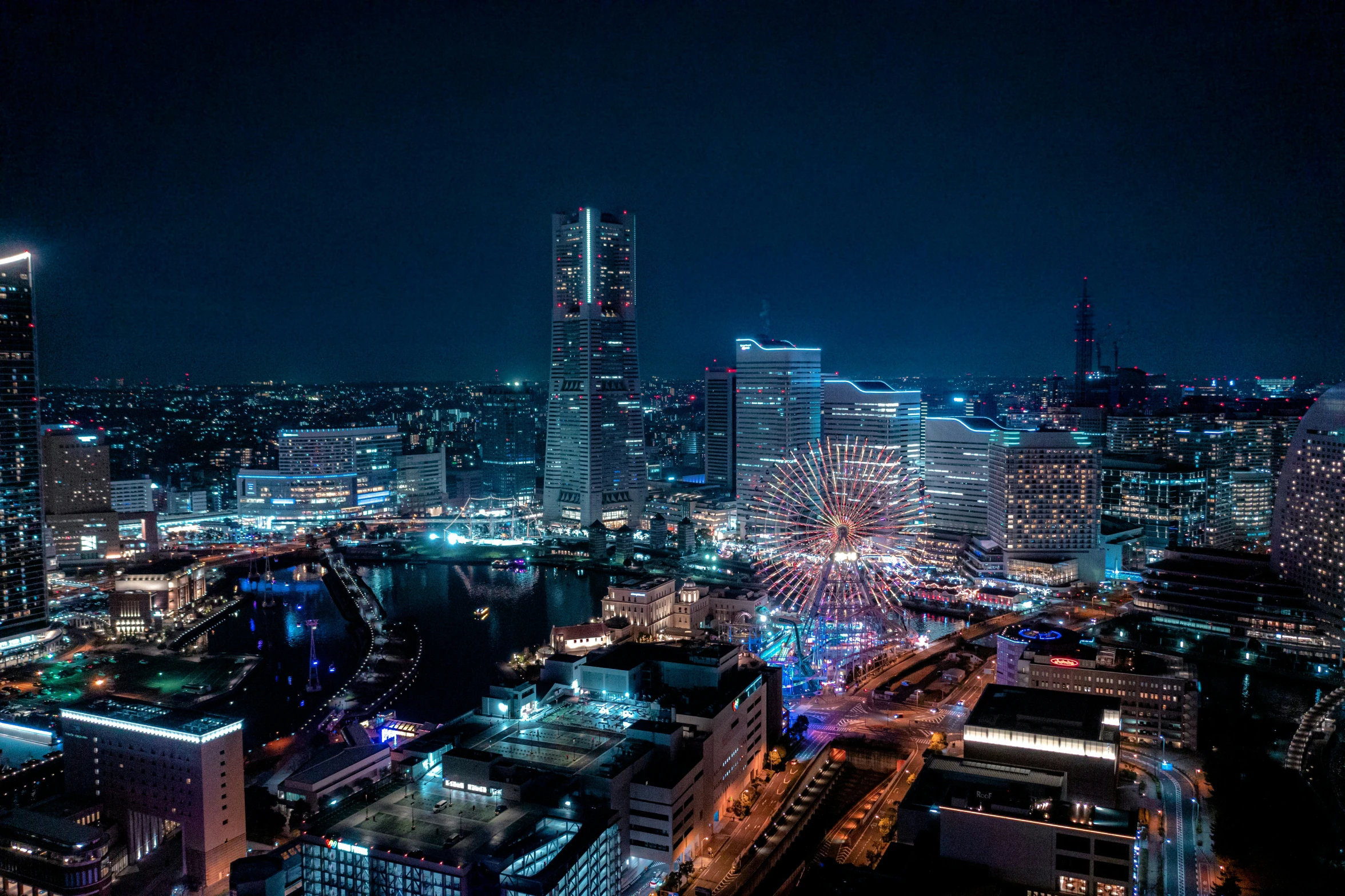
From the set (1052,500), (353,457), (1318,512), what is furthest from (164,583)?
(1318,512)

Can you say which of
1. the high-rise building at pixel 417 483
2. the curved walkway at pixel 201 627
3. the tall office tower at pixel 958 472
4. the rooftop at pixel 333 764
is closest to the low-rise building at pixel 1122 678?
the rooftop at pixel 333 764

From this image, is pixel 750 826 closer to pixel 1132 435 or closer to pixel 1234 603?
pixel 1234 603

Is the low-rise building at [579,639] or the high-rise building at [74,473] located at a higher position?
the high-rise building at [74,473]

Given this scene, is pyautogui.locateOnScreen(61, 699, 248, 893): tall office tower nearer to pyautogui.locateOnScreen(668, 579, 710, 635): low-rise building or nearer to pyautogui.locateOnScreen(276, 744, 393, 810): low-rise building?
pyautogui.locateOnScreen(276, 744, 393, 810): low-rise building

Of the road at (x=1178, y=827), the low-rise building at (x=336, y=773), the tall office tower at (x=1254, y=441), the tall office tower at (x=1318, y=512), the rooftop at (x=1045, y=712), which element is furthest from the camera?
the tall office tower at (x=1254, y=441)

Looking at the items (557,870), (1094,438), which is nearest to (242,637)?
(557,870)

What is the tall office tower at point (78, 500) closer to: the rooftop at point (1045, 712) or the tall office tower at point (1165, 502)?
the rooftop at point (1045, 712)

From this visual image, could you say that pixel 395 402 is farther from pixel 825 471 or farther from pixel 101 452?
pixel 825 471
